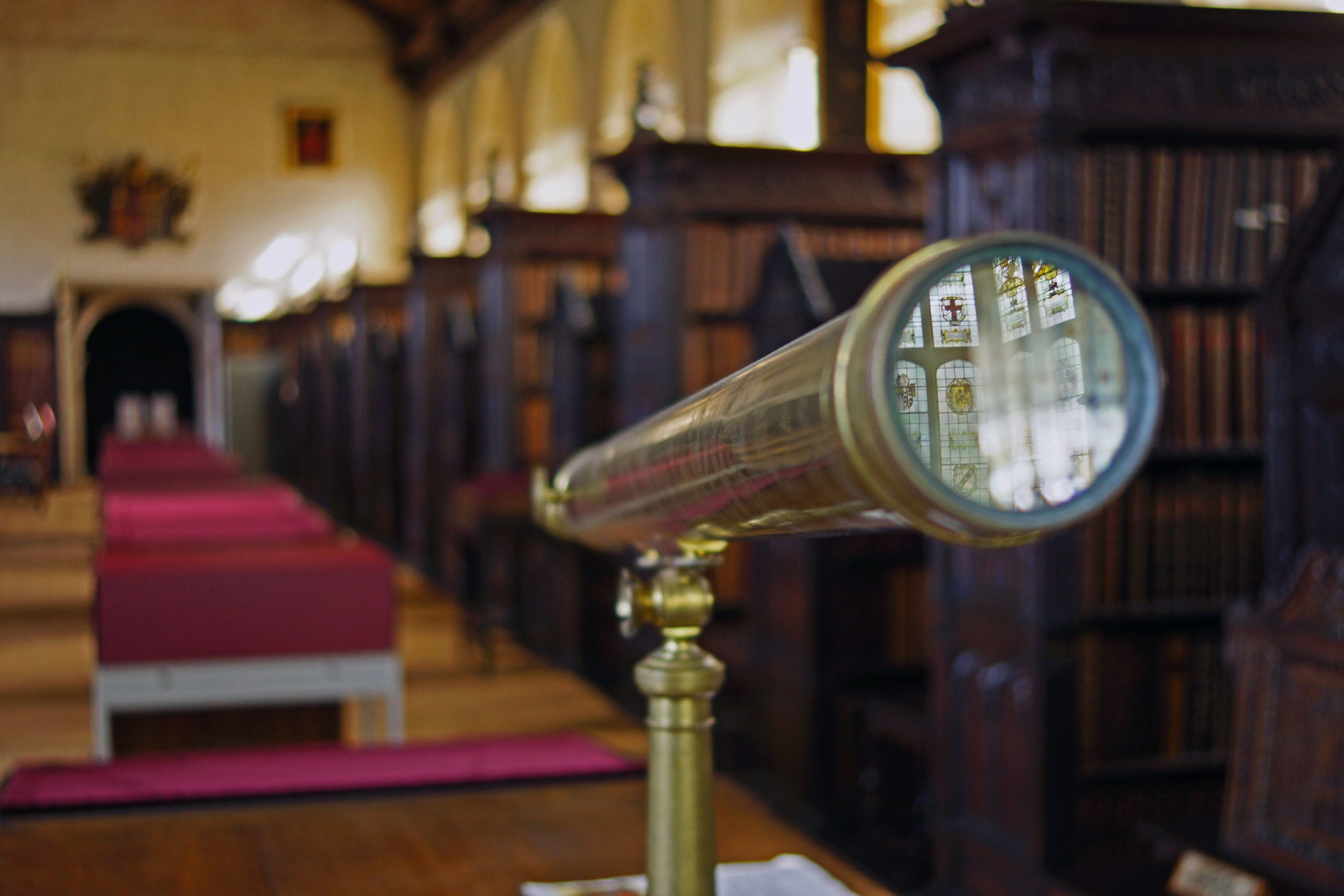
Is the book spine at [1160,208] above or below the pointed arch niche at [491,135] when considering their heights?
below

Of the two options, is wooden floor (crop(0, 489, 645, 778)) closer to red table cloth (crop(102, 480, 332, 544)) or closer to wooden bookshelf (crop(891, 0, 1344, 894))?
red table cloth (crop(102, 480, 332, 544))

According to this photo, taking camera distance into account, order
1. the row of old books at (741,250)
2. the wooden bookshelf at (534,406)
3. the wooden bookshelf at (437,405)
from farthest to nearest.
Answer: the wooden bookshelf at (437,405), the wooden bookshelf at (534,406), the row of old books at (741,250)

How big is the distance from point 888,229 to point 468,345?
458 cm

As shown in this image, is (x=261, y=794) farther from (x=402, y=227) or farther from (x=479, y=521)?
(x=402, y=227)

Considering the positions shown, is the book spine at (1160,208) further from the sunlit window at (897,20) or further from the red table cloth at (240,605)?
the sunlit window at (897,20)

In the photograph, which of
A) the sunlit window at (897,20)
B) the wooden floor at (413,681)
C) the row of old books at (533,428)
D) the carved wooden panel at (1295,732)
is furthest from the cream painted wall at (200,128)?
the carved wooden panel at (1295,732)

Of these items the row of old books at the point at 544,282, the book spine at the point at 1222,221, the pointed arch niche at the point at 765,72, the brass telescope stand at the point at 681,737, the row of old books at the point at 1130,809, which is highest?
the pointed arch niche at the point at 765,72

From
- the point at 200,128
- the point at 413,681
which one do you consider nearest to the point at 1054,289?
the point at 413,681

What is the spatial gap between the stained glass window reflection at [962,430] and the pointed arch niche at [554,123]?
13.8 metres

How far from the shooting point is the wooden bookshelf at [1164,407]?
356cm

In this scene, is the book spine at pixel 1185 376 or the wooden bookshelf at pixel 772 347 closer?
the book spine at pixel 1185 376

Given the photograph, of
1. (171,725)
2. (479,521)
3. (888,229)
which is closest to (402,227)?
(479,521)

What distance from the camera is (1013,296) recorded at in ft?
2.31

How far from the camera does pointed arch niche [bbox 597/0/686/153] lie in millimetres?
11297
